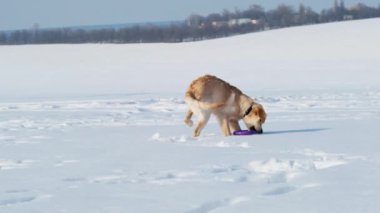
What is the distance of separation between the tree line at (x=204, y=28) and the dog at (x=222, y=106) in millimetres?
62158

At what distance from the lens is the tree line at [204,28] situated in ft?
244

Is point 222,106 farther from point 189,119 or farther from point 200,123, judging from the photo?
point 189,119

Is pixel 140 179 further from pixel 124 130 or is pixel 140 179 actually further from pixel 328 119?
pixel 328 119

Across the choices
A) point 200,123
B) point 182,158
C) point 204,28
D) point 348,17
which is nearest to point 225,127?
point 200,123

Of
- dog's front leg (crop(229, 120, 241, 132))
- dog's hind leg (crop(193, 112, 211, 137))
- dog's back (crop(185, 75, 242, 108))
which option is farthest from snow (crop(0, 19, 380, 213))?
dog's back (crop(185, 75, 242, 108))

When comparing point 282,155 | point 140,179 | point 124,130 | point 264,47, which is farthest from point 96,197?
point 264,47

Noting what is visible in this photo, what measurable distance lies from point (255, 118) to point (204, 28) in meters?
68.3

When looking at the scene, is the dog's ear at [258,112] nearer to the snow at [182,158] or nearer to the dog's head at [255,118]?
the dog's head at [255,118]

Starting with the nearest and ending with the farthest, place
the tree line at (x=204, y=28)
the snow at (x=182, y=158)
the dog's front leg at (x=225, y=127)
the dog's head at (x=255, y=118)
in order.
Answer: the snow at (x=182, y=158) < the dog's front leg at (x=225, y=127) < the dog's head at (x=255, y=118) < the tree line at (x=204, y=28)

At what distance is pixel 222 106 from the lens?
30.5 feet

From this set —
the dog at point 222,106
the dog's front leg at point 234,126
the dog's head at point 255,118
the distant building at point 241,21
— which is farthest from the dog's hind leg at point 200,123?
the distant building at point 241,21

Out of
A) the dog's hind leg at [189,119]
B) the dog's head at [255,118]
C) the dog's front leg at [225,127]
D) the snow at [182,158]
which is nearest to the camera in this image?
the snow at [182,158]

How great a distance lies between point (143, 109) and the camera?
14.6 metres

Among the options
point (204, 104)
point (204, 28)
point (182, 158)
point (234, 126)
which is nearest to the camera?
point (182, 158)
